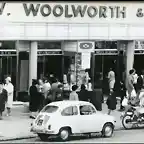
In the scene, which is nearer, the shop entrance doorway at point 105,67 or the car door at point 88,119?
the car door at point 88,119

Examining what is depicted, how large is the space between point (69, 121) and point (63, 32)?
38.0 ft

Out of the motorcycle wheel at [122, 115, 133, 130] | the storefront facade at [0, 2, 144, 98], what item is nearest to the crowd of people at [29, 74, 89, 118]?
the motorcycle wheel at [122, 115, 133, 130]

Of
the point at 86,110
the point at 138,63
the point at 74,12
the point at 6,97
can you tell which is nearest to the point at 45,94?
the point at 6,97

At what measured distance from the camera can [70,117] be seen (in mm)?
16844

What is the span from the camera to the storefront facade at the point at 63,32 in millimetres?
26812

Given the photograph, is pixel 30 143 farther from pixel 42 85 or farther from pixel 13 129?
pixel 42 85

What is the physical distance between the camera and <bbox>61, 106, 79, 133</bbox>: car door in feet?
54.7

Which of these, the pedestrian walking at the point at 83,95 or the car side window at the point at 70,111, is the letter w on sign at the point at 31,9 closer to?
the pedestrian walking at the point at 83,95

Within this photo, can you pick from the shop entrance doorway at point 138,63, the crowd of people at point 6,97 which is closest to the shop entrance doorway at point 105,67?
the shop entrance doorway at point 138,63

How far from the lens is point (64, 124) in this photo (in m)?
16.6

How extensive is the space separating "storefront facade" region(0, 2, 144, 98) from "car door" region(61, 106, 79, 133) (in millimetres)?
Answer: 10323

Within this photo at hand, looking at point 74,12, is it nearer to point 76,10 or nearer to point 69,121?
point 76,10

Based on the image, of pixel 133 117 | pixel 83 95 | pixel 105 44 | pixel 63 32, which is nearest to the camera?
pixel 133 117

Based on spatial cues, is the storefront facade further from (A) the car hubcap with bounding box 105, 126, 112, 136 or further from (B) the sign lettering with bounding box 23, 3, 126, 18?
(A) the car hubcap with bounding box 105, 126, 112, 136
